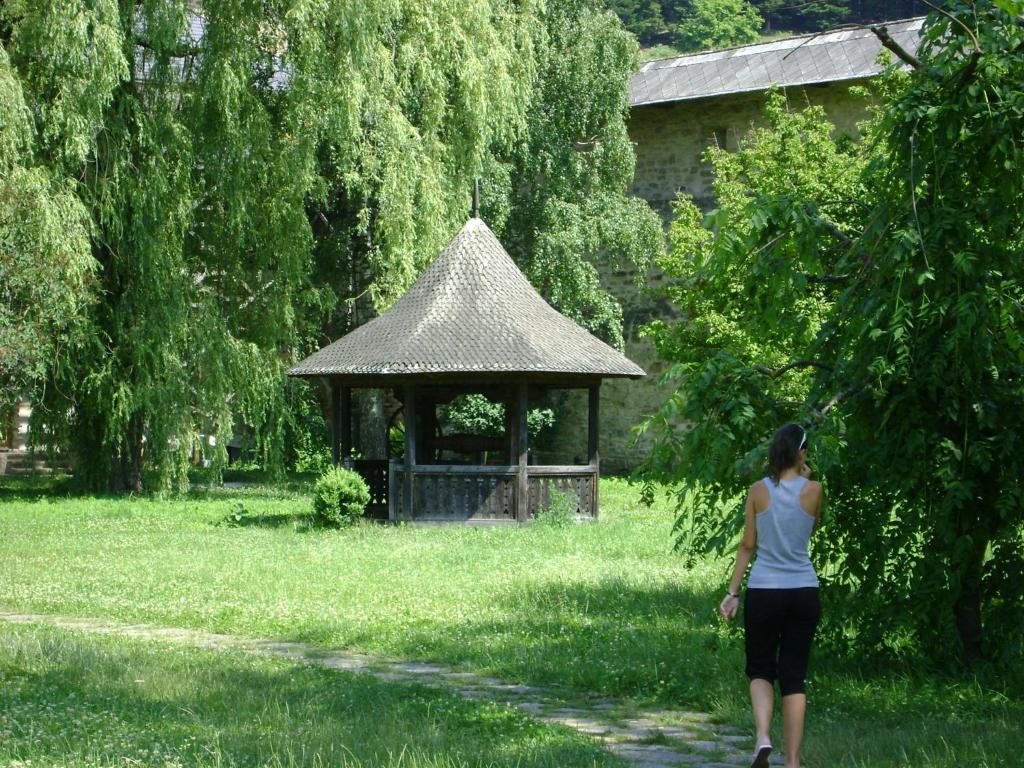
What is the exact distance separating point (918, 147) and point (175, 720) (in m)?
4.54

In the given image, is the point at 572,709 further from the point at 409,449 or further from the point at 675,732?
the point at 409,449

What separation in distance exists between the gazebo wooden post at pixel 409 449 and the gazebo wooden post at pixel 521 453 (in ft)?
4.30

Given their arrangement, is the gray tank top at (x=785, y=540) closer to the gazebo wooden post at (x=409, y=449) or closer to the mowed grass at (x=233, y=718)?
the mowed grass at (x=233, y=718)

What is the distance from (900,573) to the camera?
22.6 ft

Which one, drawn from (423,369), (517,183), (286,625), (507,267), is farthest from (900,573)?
(517,183)

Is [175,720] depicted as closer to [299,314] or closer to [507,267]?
[507,267]

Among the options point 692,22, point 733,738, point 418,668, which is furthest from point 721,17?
point 733,738

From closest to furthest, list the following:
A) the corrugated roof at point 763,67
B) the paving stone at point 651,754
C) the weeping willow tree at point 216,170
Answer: the paving stone at point 651,754
the weeping willow tree at point 216,170
the corrugated roof at point 763,67

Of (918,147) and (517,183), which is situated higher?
(517,183)

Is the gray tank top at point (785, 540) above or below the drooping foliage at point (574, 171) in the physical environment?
below

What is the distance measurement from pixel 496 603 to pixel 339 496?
636cm

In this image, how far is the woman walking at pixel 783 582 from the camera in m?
5.32

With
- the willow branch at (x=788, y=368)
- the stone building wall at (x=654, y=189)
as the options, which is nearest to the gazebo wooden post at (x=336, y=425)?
the stone building wall at (x=654, y=189)

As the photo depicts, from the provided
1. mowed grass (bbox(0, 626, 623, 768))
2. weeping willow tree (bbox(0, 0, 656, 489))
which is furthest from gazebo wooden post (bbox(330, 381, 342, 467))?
mowed grass (bbox(0, 626, 623, 768))
